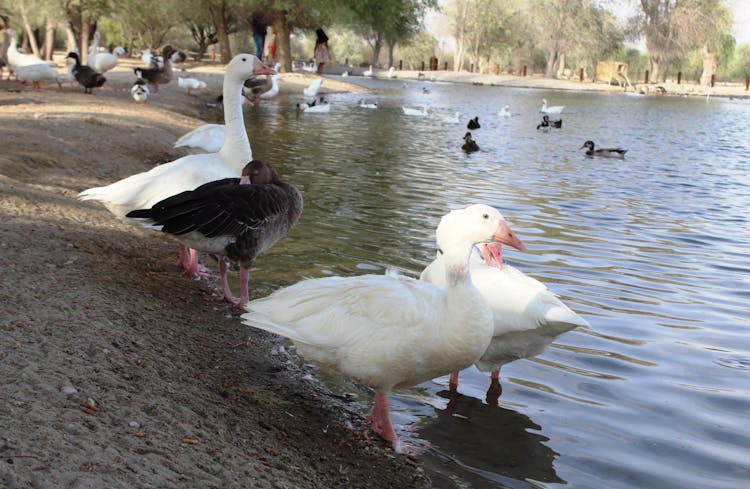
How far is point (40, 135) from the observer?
36.4 feet

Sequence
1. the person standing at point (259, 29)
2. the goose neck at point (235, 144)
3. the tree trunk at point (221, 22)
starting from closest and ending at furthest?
the goose neck at point (235, 144) < the person standing at point (259, 29) < the tree trunk at point (221, 22)

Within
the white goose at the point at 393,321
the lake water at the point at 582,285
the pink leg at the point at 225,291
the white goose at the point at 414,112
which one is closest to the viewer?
the white goose at the point at 393,321

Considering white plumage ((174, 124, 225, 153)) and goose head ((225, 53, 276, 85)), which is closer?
goose head ((225, 53, 276, 85))

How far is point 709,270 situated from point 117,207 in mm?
6861

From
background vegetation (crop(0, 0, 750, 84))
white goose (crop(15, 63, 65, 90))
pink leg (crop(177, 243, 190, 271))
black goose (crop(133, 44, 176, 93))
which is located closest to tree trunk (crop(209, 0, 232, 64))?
background vegetation (crop(0, 0, 750, 84))

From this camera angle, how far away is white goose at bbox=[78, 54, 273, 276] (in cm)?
623

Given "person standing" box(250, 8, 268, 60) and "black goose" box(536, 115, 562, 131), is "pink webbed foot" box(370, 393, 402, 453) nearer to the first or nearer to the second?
"black goose" box(536, 115, 562, 131)

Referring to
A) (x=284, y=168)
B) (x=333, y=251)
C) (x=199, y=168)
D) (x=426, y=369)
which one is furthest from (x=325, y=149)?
(x=426, y=369)

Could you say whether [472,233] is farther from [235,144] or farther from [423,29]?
[423,29]

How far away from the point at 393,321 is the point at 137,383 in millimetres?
1524

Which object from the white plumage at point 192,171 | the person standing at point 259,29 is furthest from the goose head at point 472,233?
the person standing at point 259,29

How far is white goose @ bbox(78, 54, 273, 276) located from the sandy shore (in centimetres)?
50

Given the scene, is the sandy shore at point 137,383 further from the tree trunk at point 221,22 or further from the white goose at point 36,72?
the tree trunk at point 221,22

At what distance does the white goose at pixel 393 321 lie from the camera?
4207mm
